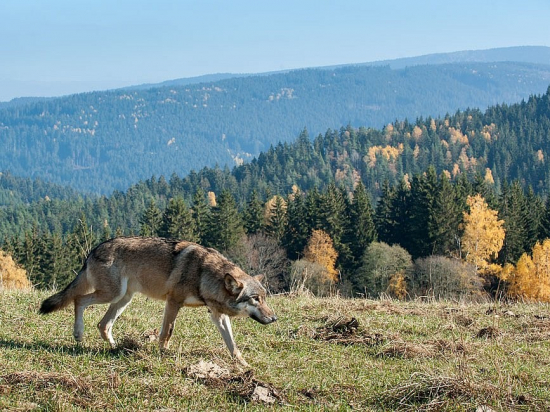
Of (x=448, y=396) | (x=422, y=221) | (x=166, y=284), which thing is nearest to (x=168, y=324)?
(x=166, y=284)

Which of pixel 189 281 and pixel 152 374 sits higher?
pixel 189 281

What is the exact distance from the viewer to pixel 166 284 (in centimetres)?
892

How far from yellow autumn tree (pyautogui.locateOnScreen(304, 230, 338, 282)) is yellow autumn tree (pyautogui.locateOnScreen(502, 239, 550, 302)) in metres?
18.8

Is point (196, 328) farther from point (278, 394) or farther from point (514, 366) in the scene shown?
point (514, 366)

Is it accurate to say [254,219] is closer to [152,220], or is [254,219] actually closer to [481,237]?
[152,220]

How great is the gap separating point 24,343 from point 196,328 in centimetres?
262

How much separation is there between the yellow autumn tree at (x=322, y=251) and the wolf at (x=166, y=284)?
202ft

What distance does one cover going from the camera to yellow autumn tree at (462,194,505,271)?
66.8 metres

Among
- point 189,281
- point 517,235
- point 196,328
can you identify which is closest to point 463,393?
point 189,281

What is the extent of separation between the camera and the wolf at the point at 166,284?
28.5 feet

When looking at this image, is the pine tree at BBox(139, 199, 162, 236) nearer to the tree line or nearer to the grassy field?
the tree line

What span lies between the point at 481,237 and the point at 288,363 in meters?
62.9

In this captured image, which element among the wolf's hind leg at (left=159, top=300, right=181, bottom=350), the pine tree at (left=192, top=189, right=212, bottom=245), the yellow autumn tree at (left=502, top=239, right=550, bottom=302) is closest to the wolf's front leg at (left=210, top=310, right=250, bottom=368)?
the wolf's hind leg at (left=159, top=300, right=181, bottom=350)

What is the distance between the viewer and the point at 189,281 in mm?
8867
